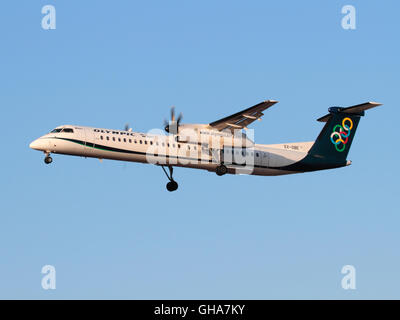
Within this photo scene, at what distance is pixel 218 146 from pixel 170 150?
2.54 metres

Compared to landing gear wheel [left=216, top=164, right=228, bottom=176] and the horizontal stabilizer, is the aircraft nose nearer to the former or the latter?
landing gear wheel [left=216, top=164, right=228, bottom=176]

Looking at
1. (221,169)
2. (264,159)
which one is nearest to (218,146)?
(221,169)

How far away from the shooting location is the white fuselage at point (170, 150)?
111 feet

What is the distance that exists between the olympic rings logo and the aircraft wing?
18.5 ft

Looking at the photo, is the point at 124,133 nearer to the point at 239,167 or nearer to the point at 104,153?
the point at 104,153

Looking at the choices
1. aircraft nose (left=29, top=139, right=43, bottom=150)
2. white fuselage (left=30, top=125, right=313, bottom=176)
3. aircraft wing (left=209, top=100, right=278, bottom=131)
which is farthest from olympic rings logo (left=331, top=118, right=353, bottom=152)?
aircraft nose (left=29, top=139, right=43, bottom=150)

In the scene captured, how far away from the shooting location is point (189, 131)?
34.9m

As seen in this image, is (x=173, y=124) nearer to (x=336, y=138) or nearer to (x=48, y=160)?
(x=48, y=160)

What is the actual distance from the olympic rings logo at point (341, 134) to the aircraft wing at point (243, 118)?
5.65 metres

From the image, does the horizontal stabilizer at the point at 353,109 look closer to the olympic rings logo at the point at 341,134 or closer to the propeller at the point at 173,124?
the olympic rings logo at the point at 341,134

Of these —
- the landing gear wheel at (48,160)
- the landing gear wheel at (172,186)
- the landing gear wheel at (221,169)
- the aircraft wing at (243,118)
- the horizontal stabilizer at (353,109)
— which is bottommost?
the landing gear wheel at (172,186)

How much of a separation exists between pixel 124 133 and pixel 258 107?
6.96 metres

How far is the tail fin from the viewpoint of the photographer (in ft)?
123

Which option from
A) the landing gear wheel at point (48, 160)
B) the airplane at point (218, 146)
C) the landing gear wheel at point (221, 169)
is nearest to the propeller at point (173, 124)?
the airplane at point (218, 146)
